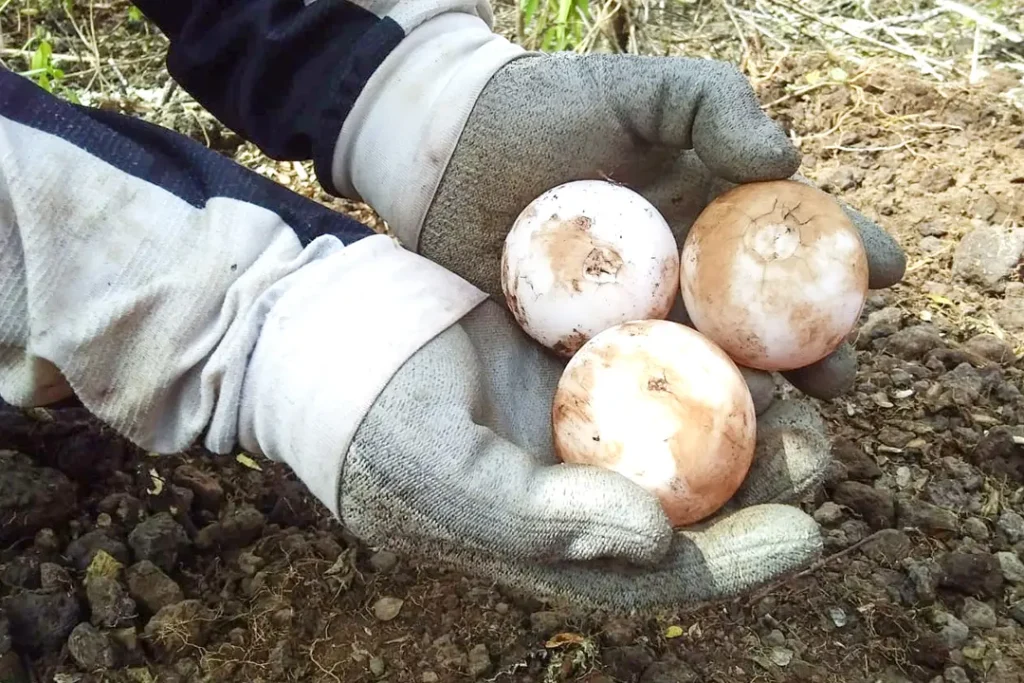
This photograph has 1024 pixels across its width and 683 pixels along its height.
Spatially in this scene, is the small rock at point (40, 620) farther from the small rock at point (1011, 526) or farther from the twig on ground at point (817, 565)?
the small rock at point (1011, 526)

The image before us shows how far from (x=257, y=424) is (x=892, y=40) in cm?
281

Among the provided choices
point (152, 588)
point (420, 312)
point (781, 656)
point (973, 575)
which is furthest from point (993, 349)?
point (152, 588)

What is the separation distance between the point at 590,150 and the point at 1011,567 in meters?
1.12

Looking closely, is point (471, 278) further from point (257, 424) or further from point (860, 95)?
point (860, 95)

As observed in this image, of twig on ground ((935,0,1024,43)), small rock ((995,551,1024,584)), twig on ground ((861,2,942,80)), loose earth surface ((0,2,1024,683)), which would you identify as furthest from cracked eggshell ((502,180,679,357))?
twig on ground ((935,0,1024,43))

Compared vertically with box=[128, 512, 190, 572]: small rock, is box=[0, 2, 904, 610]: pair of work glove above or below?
above

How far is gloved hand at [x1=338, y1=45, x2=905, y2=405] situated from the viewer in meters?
1.68

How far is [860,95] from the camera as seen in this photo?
309cm

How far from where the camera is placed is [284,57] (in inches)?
73.1

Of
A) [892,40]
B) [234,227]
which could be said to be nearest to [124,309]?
[234,227]

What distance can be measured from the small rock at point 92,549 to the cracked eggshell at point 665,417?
3.01 ft

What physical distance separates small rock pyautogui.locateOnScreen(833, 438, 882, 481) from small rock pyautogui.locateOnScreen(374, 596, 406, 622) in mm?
955

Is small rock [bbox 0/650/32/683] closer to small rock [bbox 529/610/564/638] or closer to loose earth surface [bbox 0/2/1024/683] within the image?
loose earth surface [bbox 0/2/1024/683]

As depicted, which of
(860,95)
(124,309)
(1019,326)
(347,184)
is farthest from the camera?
(860,95)
